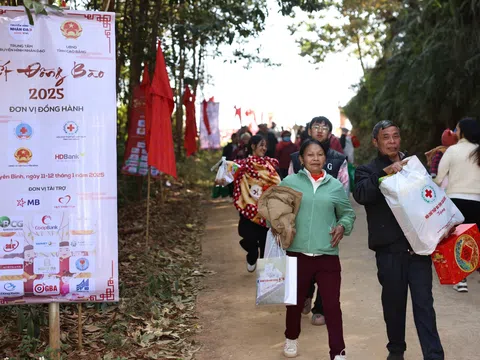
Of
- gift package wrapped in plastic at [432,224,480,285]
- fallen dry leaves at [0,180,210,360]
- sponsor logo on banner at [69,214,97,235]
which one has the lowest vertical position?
fallen dry leaves at [0,180,210,360]

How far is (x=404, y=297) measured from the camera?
195 inches

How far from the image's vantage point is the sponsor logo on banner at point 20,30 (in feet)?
15.7

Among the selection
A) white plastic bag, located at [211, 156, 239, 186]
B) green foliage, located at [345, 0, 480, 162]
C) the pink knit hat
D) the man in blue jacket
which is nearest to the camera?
the man in blue jacket

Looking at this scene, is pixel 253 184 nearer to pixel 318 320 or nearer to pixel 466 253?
pixel 318 320

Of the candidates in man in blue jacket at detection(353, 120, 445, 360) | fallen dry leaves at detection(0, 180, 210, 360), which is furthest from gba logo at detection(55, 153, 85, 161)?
man in blue jacket at detection(353, 120, 445, 360)

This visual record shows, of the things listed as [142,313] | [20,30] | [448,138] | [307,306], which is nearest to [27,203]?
[20,30]

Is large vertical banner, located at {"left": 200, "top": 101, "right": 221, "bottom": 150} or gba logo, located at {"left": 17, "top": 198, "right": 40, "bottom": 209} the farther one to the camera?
large vertical banner, located at {"left": 200, "top": 101, "right": 221, "bottom": 150}

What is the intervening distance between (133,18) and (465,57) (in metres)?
6.91

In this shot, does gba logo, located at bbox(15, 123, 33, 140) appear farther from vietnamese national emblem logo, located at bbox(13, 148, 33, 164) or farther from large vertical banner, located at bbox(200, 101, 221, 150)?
large vertical banner, located at bbox(200, 101, 221, 150)

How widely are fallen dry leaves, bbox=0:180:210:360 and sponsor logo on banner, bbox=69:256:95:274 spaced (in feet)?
2.49

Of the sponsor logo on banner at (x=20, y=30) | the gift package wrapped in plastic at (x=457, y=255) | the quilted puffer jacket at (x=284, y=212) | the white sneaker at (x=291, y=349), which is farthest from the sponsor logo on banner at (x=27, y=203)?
the gift package wrapped in plastic at (x=457, y=255)

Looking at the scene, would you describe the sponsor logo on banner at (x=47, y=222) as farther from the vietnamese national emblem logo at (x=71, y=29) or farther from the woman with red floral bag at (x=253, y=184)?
the woman with red floral bag at (x=253, y=184)

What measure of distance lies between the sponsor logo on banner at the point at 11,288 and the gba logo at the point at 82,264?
43 cm

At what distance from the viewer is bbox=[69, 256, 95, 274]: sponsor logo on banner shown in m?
4.98
